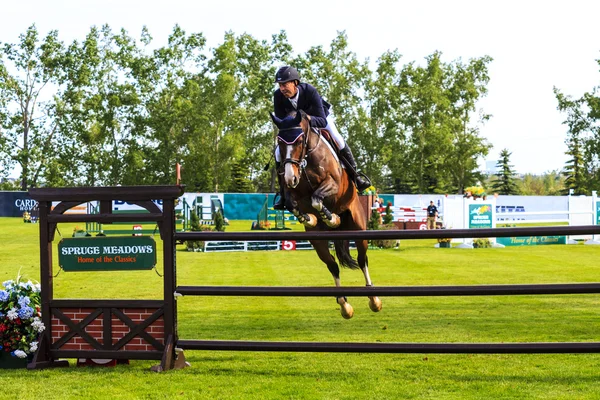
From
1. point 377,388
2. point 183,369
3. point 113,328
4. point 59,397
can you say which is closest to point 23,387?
point 59,397

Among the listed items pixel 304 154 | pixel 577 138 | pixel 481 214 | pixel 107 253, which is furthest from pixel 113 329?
pixel 577 138

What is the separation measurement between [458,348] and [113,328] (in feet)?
9.68

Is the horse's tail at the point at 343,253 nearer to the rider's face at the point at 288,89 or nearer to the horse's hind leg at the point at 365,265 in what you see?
the horse's hind leg at the point at 365,265

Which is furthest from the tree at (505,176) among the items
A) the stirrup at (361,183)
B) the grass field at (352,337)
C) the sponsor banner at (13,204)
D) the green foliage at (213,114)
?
the stirrup at (361,183)

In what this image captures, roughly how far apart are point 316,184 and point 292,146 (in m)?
0.66

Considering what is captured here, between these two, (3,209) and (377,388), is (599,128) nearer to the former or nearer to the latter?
(3,209)

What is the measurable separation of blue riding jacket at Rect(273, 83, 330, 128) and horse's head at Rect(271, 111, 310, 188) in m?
0.43

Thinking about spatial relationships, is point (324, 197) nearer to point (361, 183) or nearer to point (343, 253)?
point (361, 183)

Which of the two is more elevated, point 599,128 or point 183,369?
point 599,128

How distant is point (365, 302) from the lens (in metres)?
11.2

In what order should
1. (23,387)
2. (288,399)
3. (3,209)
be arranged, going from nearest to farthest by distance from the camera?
(288,399) → (23,387) → (3,209)

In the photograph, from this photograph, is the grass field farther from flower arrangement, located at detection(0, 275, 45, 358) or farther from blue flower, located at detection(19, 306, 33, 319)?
blue flower, located at detection(19, 306, 33, 319)

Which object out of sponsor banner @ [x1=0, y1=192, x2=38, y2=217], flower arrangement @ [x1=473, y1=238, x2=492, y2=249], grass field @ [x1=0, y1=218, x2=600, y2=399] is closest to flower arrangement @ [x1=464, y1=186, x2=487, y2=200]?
flower arrangement @ [x1=473, y1=238, x2=492, y2=249]

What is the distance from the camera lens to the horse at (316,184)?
21.7 ft
